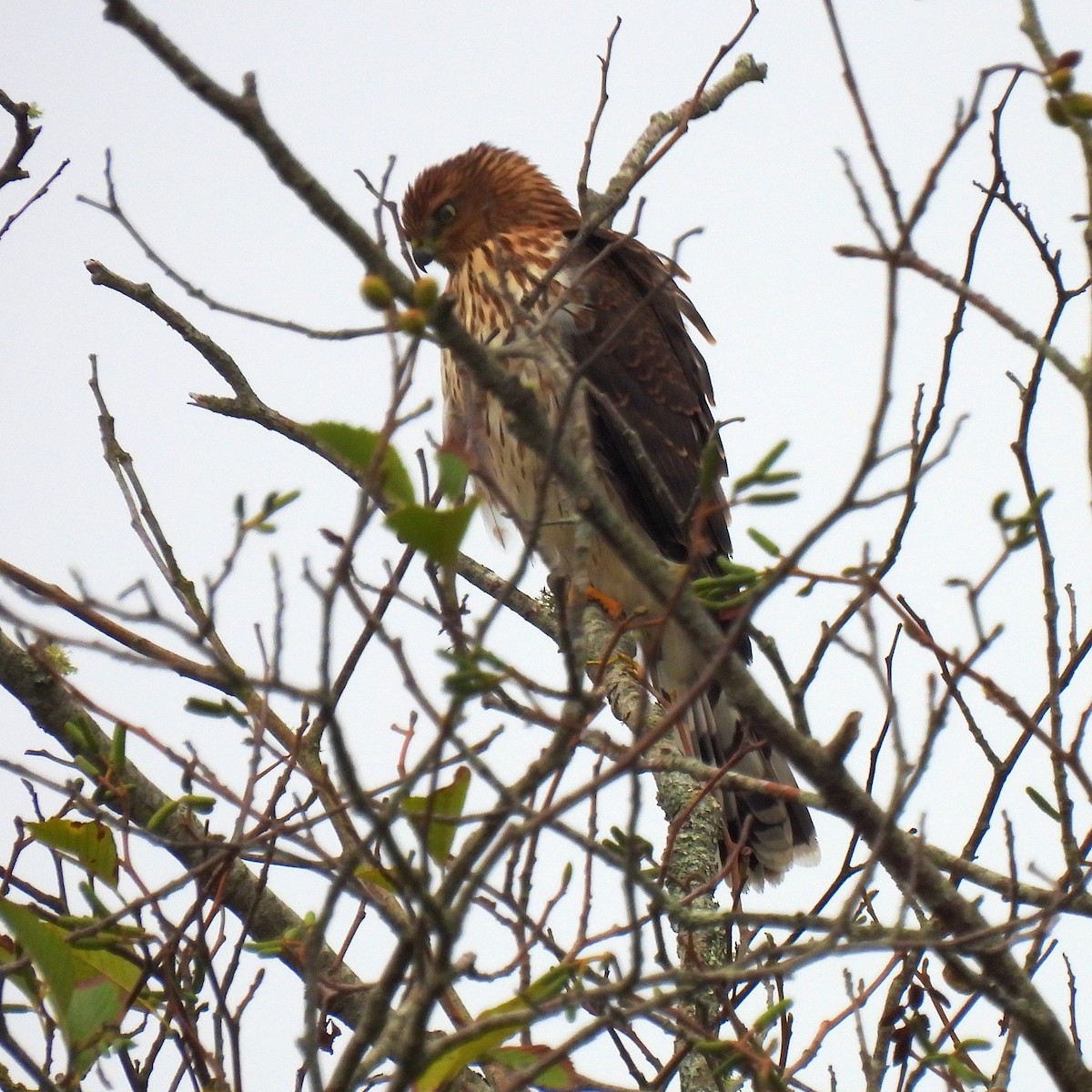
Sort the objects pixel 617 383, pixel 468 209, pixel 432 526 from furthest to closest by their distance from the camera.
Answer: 1. pixel 468 209
2. pixel 617 383
3. pixel 432 526

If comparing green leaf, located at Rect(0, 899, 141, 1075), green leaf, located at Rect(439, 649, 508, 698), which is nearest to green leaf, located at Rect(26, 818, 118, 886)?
green leaf, located at Rect(0, 899, 141, 1075)

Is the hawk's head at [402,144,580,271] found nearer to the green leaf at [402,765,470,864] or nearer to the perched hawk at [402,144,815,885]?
the perched hawk at [402,144,815,885]

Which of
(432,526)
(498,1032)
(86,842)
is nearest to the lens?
(432,526)

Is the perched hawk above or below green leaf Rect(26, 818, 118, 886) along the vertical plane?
above

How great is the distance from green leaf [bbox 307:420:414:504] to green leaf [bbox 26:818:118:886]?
1.03m

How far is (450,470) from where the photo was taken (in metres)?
1.47

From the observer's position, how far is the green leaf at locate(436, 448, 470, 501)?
1463 millimetres

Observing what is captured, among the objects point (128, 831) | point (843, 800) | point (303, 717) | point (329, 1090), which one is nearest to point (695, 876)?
point (303, 717)

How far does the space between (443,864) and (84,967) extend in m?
0.60

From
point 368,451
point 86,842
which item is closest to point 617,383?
point 86,842

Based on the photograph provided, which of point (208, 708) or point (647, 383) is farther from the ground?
point (647, 383)

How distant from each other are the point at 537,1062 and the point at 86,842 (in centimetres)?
84

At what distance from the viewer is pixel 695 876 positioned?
13.3 ft

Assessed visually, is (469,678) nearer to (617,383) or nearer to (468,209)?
(617,383)
